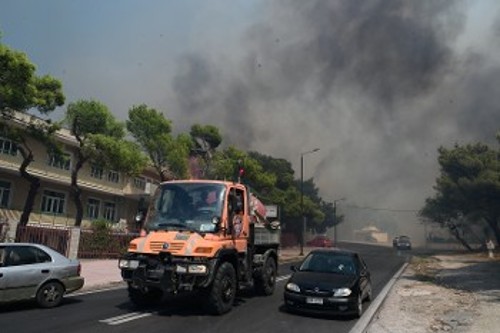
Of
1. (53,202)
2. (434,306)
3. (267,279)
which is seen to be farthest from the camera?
(53,202)

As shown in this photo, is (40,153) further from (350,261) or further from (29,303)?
(350,261)

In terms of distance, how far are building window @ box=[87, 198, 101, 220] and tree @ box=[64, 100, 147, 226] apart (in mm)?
8949

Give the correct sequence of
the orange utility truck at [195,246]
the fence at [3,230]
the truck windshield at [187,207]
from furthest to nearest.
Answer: the fence at [3,230]
the truck windshield at [187,207]
the orange utility truck at [195,246]

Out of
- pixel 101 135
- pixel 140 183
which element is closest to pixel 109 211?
pixel 140 183

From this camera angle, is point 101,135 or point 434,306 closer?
point 434,306

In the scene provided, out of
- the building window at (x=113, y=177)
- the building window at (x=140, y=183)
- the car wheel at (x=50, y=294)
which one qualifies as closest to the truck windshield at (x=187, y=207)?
the car wheel at (x=50, y=294)

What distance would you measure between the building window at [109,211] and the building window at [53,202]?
208 inches

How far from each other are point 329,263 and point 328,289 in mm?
1838

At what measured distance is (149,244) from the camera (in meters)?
10.6

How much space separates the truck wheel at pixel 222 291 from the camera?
10.5 metres

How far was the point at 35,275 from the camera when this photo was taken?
444 inches

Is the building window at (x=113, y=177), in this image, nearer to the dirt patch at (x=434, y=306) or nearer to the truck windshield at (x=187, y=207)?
the dirt patch at (x=434, y=306)

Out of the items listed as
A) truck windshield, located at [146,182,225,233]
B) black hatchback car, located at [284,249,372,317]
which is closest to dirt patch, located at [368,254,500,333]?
black hatchback car, located at [284,249,372,317]

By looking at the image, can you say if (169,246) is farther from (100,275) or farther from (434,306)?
(100,275)
